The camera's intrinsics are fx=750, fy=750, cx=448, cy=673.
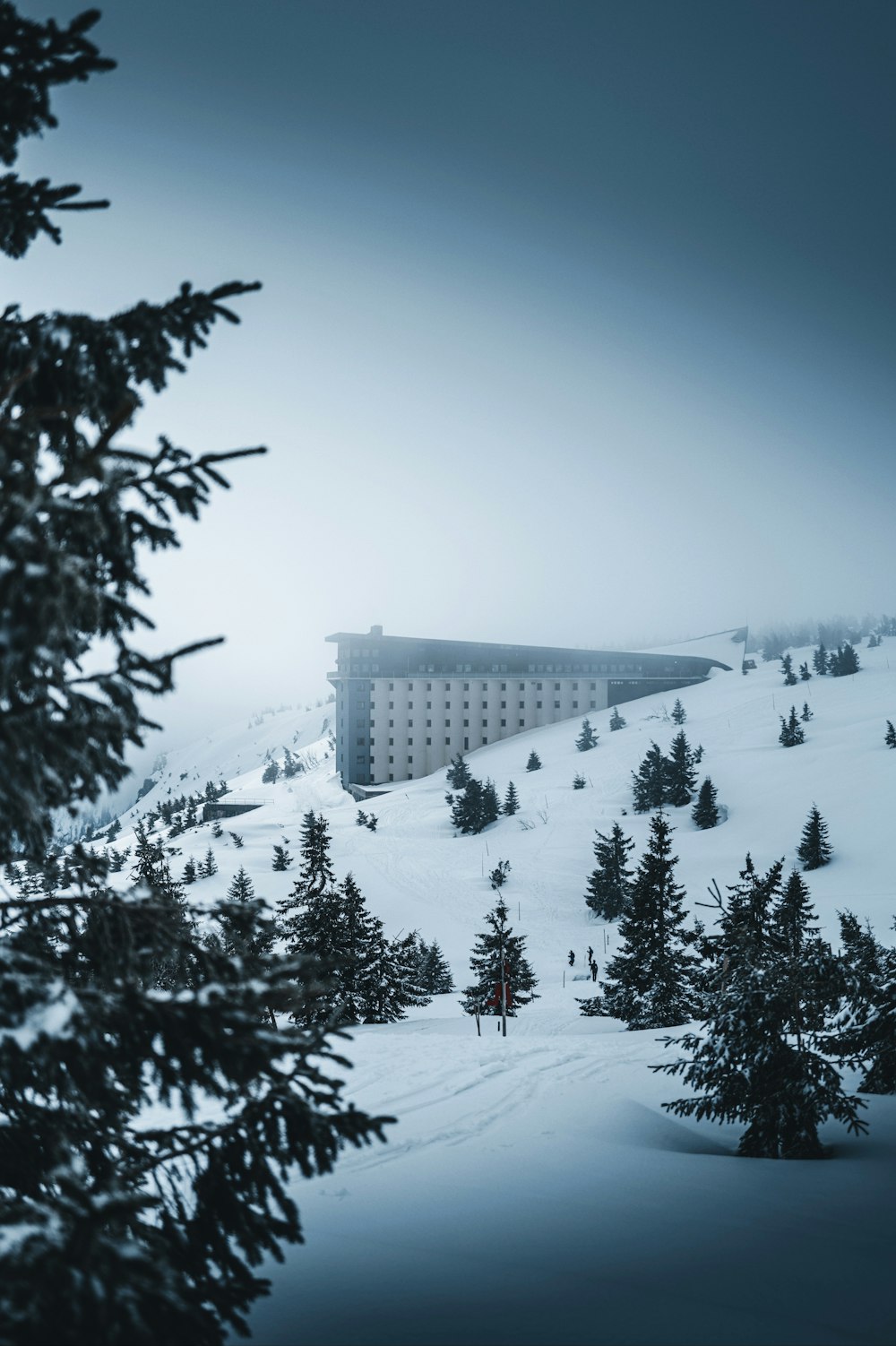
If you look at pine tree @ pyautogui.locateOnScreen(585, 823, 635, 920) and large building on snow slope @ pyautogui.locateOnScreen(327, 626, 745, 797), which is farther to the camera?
large building on snow slope @ pyautogui.locateOnScreen(327, 626, 745, 797)

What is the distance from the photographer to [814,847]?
5372 centimetres

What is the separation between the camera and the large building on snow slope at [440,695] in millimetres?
112688

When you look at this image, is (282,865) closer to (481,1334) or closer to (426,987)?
(426,987)

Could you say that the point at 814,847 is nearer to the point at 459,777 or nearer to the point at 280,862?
the point at 280,862

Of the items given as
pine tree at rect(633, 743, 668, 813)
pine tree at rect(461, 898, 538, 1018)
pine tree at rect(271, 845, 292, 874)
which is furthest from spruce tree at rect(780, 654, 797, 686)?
pine tree at rect(461, 898, 538, 1018)

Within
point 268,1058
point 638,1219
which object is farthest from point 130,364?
point 638,1219

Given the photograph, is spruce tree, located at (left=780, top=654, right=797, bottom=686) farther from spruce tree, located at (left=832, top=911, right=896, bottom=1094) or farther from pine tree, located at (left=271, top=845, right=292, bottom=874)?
spruce tree, located at (left=832, top=911, right=896, bottom=1094)

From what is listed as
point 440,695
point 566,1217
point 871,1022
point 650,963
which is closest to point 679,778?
point 650,963

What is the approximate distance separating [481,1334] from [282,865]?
5894 centimetres

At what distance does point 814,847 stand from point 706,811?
11331 mm

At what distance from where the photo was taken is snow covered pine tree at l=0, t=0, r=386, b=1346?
2.27m

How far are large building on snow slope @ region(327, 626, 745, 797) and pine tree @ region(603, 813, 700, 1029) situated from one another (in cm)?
7937

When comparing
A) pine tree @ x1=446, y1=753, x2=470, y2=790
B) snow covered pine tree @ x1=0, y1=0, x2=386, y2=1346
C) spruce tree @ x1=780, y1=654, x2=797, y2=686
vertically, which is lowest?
pine tree @ x1=446, y1=753, x2=470, y2=790

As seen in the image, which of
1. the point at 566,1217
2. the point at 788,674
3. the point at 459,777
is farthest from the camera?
the point at 788,674
